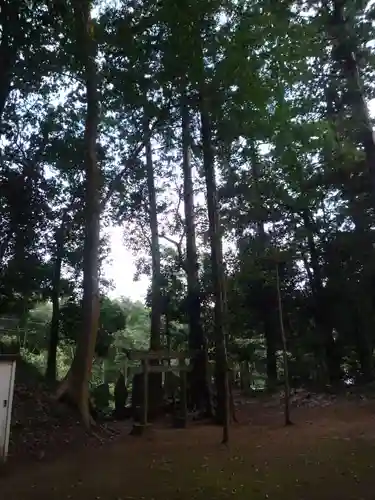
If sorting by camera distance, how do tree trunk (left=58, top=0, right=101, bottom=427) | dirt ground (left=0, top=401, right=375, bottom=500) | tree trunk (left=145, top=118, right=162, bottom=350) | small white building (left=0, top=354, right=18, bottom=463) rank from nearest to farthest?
dirt ground (left=0, top=401, right=375, bottom=500)
small white building (left=0, top=354, right=18, bottom=463)
tree trunk (left=58, top=0, right=101, bottom=427)
tree trunk (left=145, top=118, right=162, bottom=350)

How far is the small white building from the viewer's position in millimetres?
6320

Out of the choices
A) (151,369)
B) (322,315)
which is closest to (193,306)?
(151,369)

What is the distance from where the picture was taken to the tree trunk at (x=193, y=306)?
36.3 ft

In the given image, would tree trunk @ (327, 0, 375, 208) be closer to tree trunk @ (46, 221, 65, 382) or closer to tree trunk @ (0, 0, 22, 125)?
tree trunk @ (0, 0, 22, 125)

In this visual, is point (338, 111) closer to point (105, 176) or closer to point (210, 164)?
point (210, 164)

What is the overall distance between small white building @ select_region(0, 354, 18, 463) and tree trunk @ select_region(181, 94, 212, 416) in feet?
17.5

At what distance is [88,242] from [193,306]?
3634mm

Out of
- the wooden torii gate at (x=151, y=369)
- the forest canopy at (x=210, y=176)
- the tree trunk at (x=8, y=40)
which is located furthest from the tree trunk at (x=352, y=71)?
the tree trunk at (x=8, y=40)

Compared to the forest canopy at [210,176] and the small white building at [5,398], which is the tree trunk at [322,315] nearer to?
the forest canopy at [210,176]

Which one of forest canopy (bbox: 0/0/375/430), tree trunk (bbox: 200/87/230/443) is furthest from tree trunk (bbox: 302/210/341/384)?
tree trunk (bbox: 200/87/230/443)

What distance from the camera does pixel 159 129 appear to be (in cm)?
Answer: 1198

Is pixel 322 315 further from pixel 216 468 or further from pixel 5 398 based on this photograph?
pixel 5 398

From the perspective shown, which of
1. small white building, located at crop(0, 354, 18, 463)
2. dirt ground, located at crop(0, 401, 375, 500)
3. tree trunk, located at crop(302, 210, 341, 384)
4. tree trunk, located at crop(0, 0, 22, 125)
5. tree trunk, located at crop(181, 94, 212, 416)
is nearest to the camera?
dirt ground, located at crop(0, 401, 375, 500)

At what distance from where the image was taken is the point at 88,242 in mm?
10047
